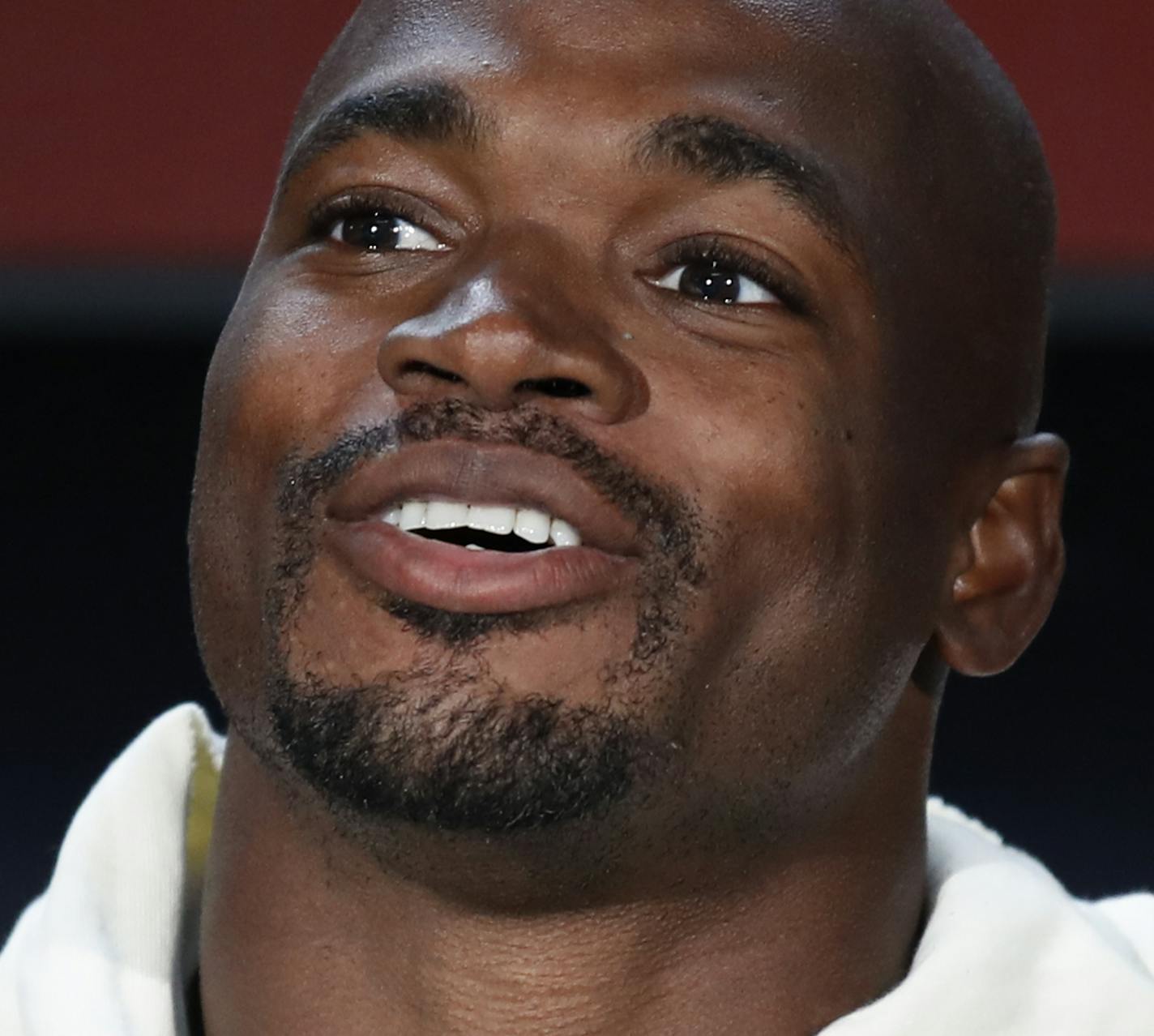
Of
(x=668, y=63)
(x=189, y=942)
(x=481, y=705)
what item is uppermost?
(x=668, y=63)

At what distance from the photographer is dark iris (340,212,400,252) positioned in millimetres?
1272

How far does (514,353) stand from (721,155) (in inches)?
6.6

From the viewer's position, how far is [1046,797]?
2.20 meters

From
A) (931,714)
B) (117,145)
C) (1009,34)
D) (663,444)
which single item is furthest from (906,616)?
(117,145)

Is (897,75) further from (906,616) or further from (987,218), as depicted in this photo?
(906,616)

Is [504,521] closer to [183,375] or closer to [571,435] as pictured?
[571,435]

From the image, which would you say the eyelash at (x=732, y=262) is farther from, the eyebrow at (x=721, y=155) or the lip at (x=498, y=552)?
the lip at (x=498, y=552)

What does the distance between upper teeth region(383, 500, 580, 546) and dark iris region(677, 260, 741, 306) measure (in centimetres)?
16

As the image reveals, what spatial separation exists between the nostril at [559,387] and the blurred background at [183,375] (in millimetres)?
952

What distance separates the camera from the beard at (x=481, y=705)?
1121 millimetres

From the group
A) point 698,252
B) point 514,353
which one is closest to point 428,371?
point 514,353

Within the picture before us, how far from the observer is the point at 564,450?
1144mm

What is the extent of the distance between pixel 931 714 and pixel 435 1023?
0.33 m

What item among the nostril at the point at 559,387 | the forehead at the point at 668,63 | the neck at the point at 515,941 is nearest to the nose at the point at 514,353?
the nostril at the point at 559,387
